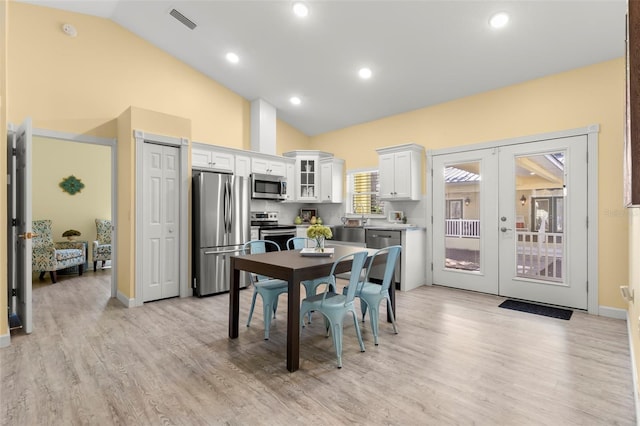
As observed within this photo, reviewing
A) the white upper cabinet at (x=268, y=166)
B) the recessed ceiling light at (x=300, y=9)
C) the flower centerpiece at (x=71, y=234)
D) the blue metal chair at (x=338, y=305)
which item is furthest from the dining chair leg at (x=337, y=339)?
the flower centerpiece at (x=71, y=234)

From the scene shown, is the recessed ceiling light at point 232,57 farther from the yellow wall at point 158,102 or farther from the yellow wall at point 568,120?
the yellow wall at point 568,120

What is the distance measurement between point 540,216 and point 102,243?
303 inches

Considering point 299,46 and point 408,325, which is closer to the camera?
point 408,325

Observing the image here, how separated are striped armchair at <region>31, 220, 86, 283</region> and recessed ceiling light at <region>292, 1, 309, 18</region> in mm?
5340

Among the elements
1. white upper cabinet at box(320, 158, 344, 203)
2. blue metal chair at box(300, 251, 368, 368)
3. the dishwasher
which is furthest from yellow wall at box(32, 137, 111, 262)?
blue metal chair at box(300, 251, 368, 368)

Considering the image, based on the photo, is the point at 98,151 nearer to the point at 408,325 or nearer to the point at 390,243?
the point at 390,243

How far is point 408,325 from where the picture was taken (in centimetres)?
341

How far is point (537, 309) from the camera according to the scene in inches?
155

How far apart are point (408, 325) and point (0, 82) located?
4.40 metres

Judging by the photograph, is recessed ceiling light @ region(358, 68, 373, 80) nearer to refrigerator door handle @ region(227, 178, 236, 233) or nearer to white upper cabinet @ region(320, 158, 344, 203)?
white upper cabinet @ region(320, 158, 344, 203)

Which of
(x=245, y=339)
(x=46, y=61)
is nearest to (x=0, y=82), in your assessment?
(x=46, y=61)

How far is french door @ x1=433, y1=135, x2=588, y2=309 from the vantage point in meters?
3.93

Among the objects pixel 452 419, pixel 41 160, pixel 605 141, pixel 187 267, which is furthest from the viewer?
pixel 41 160

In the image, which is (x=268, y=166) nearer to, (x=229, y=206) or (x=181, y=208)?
(x=229, y=206)
